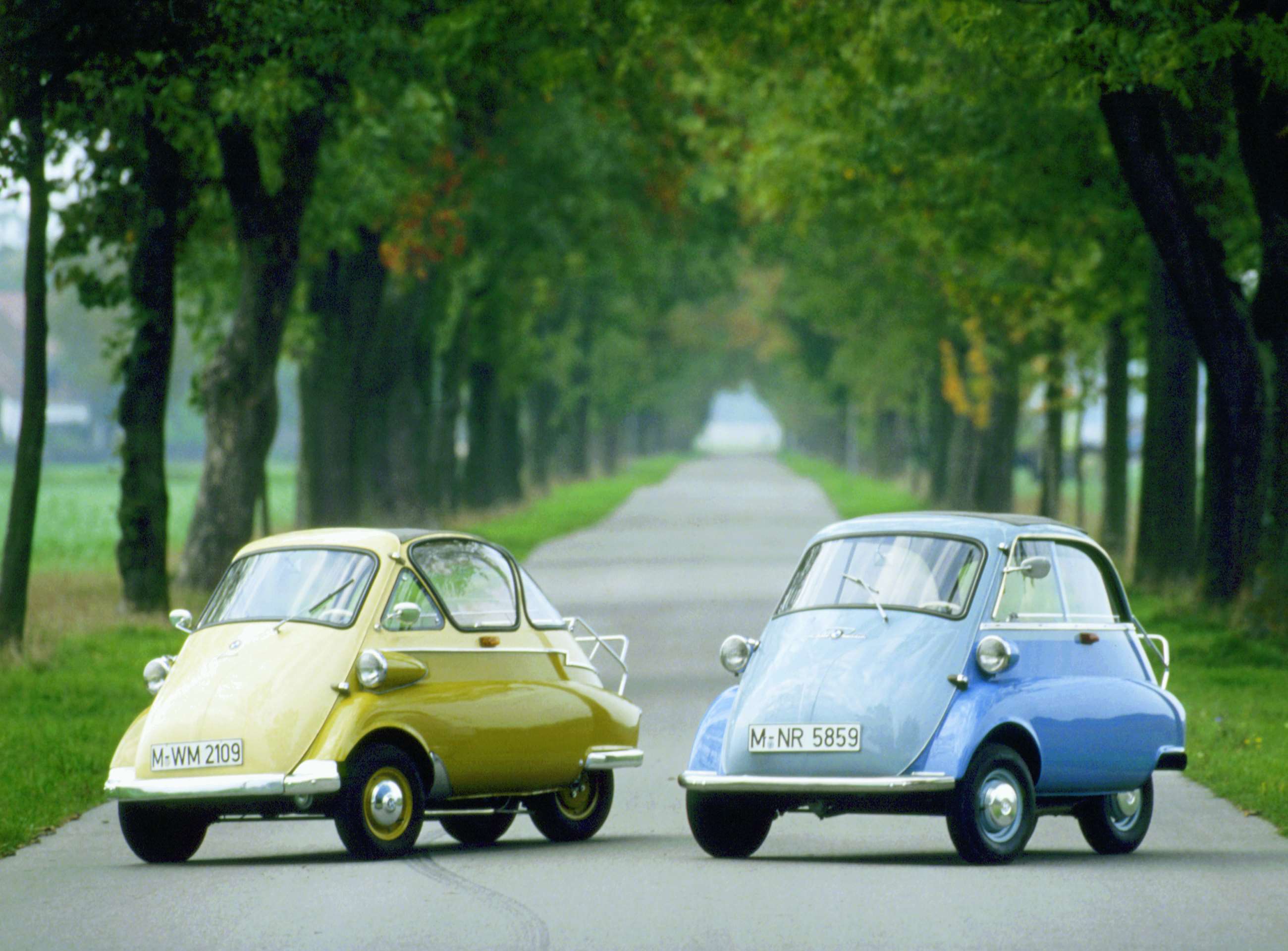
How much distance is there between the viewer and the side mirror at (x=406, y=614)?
10.7m

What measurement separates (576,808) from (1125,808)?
265cm

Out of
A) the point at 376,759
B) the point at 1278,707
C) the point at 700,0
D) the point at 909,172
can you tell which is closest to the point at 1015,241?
the point at 909,172

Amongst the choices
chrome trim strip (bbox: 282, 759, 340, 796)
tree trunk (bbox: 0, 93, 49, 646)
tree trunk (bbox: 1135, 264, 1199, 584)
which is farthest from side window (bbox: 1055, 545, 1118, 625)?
tree trunk (bbox: 1135, 264, 1199, 584)

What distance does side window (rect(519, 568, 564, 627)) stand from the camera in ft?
38.6

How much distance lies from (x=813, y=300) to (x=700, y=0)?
31143 millimetres

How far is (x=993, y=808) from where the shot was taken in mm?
10180

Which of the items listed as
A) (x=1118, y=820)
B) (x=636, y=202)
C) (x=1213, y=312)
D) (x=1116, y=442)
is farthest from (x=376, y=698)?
(x=636, y=202)

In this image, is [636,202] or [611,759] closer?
[611,759]

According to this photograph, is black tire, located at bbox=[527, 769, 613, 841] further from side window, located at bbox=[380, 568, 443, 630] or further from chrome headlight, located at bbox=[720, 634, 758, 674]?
chrome headlight, located at bbox=[720, 634, 758, 674]

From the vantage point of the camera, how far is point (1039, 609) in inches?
425

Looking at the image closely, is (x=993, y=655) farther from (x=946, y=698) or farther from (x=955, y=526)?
(x=955, y=526)

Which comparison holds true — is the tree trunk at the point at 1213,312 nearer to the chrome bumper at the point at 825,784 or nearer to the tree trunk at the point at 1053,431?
the chrome bumper at the point at 825,784

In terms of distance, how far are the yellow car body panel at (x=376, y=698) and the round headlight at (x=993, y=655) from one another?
7.47 ft

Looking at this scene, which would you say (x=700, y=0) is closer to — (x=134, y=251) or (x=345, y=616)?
(x=134, y=251)
